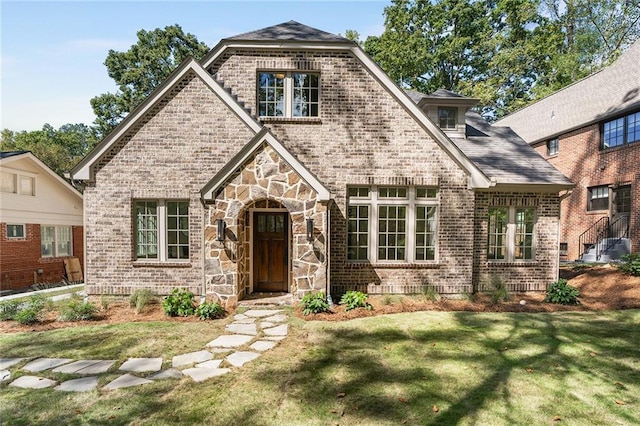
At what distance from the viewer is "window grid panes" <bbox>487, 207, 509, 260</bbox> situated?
370 inches

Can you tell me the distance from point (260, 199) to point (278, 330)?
290 centimetres

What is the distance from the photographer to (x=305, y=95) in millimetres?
8969

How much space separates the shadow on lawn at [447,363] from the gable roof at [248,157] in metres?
3.17

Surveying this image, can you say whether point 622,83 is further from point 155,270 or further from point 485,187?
point 155,270

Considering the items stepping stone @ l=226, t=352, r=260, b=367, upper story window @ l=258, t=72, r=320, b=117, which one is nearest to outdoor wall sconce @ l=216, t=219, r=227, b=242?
stepping stone @ l=226, t=352, r=260, b=367

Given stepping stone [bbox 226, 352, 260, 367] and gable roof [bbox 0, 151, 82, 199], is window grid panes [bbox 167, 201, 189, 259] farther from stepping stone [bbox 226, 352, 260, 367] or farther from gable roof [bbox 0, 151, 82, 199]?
gable roof [bbox 0, 151, 82, 199]

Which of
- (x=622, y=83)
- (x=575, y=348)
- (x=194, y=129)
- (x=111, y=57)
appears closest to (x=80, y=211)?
(x=194, y=129)

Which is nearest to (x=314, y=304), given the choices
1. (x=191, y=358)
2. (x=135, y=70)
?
(x=191, y=358)

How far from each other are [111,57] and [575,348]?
3551 centimetres

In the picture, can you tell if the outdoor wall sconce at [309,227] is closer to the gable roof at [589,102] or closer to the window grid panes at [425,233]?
the window grid panes at [425,233]

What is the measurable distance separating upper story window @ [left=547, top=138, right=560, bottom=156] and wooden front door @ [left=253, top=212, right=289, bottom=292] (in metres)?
17.7

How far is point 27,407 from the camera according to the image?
383 cm

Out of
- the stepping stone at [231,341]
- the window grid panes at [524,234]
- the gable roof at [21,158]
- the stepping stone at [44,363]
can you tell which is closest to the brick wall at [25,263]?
the gable roof at [21,158]

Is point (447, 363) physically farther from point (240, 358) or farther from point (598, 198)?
point (598, 198)
